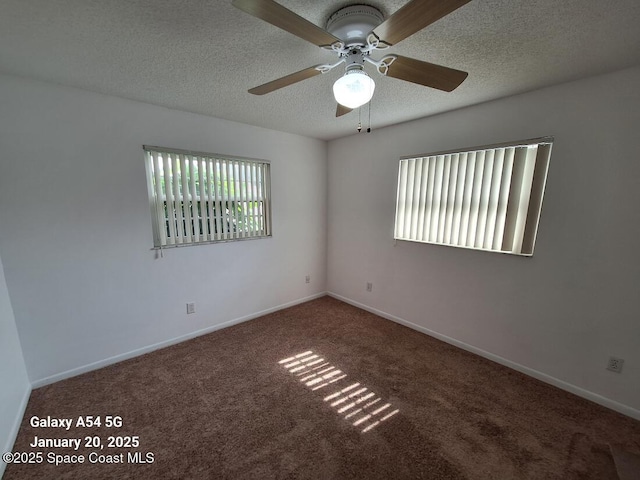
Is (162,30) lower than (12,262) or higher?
higher

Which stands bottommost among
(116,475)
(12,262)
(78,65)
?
(116,475)

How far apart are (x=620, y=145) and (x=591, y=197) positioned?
37cm

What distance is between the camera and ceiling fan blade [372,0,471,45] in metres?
0.87

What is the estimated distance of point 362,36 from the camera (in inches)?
47.7

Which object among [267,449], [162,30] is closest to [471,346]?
[267,449]

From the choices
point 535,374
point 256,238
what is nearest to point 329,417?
point 535,374

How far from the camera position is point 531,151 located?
2.12 m

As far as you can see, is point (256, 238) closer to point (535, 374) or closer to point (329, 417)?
point (329, 417)

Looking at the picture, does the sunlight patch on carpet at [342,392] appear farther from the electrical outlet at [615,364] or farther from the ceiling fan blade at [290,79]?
the ceiling fan blade at [290,79]

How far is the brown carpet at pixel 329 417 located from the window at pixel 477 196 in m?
1.20

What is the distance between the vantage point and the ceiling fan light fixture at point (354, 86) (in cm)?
117

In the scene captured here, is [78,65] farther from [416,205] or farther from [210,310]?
[416,205]

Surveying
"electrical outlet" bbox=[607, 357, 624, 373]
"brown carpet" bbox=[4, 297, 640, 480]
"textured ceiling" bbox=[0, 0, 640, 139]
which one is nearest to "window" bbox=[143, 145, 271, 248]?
"textured ceiling" bbox=[0, 0, 640, 139]

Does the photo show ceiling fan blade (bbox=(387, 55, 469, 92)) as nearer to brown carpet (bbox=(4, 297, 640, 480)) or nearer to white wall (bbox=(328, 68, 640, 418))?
white wall (bbox=(328, 68, 640, 418))
